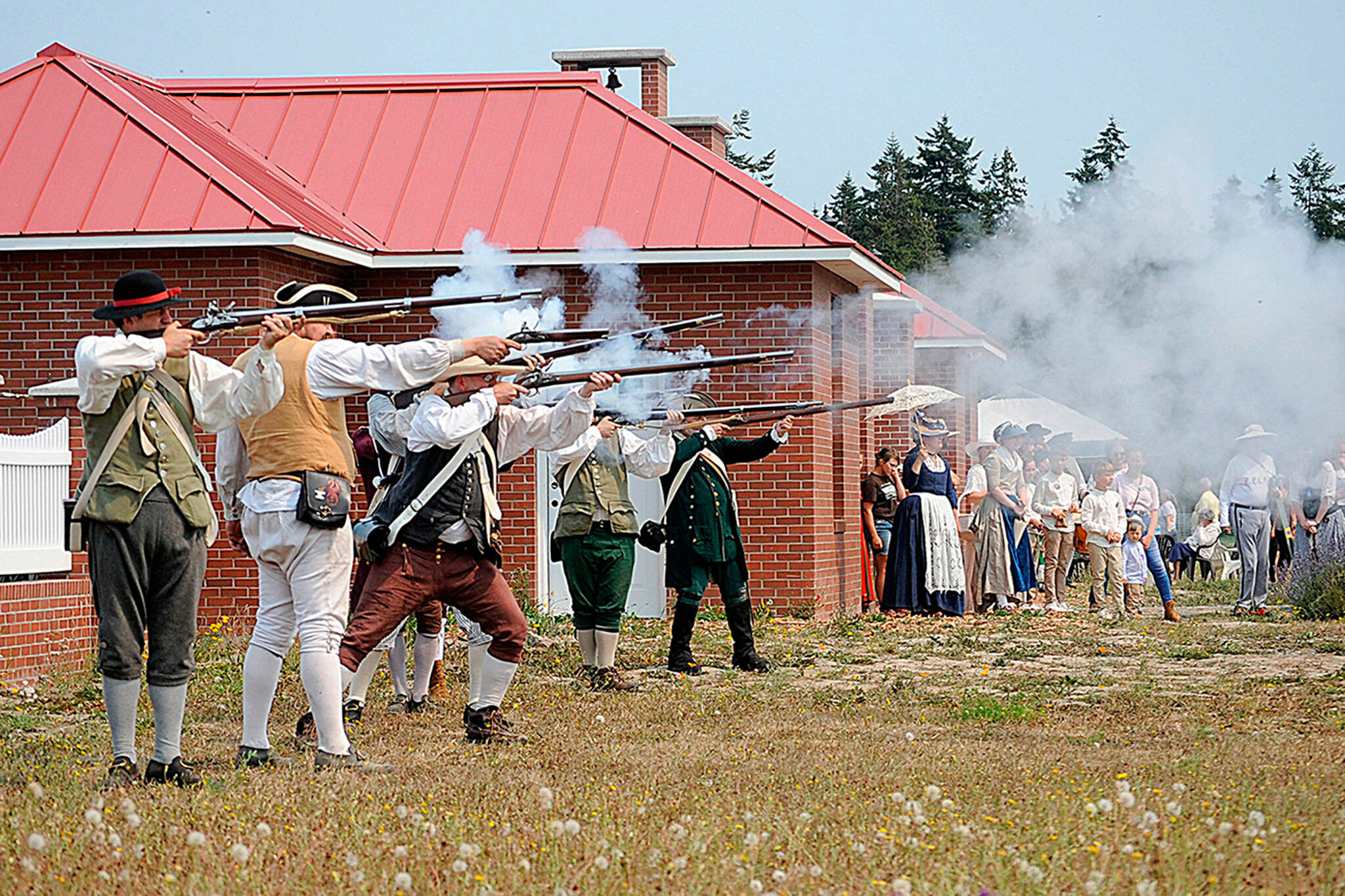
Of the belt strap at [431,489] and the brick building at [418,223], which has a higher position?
the brick building at [418,223]

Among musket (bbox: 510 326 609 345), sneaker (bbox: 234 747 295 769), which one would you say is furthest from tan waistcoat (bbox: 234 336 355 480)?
musket (bbox: 510 326 609 345)

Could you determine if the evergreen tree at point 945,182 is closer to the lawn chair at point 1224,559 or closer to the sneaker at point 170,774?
the lawn chair at point 1224,559

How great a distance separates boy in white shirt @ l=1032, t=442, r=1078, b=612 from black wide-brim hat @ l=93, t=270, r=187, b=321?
39.1 ft

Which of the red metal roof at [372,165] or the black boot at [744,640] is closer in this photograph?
the black boot at [744,640]

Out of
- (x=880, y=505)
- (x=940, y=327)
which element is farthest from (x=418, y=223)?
(x=940, y=327)

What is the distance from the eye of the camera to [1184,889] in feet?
15.1

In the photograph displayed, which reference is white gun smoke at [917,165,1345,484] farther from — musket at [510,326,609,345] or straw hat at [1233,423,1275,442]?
musket at [510,326,609,345]

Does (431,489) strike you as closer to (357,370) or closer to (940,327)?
(357,370)

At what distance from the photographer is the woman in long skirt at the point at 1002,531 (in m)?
16.6

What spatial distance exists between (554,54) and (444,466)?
12.1 m

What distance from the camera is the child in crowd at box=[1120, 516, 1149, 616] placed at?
1586 centimetres

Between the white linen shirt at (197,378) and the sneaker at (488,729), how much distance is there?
1907 millimetres

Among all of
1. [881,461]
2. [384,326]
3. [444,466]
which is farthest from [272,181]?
[444,466]

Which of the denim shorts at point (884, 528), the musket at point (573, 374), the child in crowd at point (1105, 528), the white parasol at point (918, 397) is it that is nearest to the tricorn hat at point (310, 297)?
the musket at point (573, 374)
